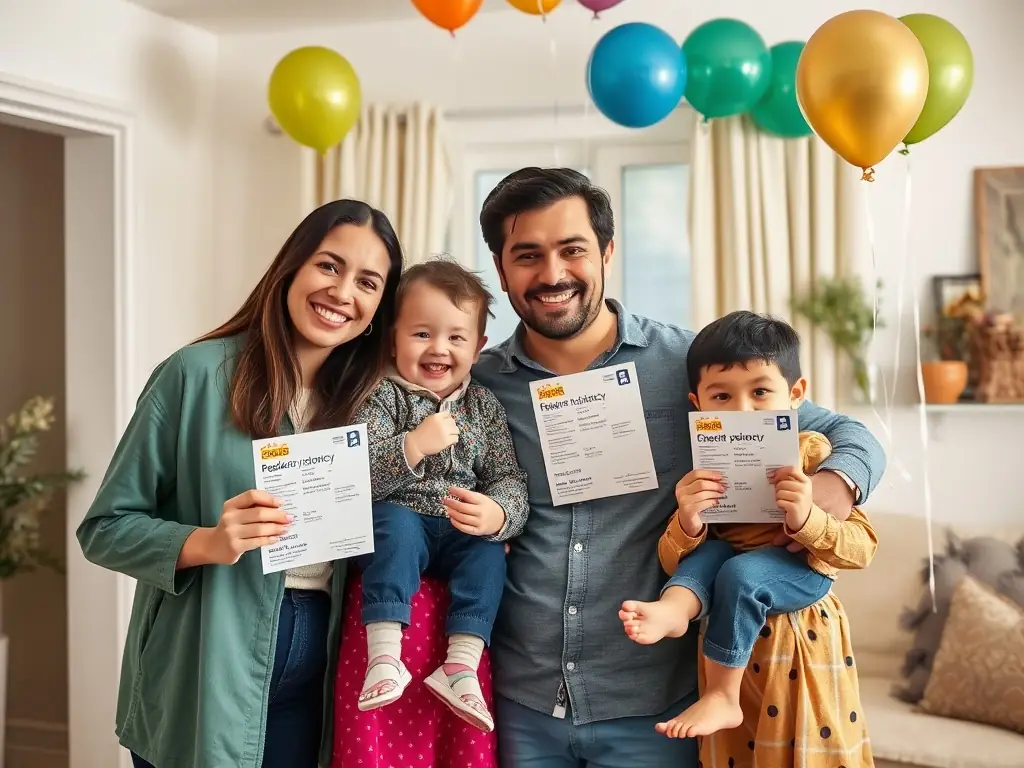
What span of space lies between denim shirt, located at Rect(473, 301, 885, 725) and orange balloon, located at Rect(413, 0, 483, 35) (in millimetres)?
1759

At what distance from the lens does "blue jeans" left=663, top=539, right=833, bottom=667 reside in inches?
64.1

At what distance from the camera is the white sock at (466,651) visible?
5.67 ft

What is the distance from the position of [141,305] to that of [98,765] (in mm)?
1850

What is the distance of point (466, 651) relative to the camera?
68.6 inches

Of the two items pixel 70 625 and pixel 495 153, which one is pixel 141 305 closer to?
pixel 70 625

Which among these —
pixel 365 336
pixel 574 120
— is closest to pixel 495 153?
pixel 574 120

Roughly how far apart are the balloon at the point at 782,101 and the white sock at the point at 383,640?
2654 millimetres

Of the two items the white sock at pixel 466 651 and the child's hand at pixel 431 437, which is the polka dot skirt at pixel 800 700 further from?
the child's hand at pixel 431 437

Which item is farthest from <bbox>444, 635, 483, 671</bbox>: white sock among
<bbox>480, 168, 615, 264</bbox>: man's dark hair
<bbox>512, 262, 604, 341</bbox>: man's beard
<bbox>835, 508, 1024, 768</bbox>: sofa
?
<bbox>835, 508, 1024, 768</bbox>: sofa

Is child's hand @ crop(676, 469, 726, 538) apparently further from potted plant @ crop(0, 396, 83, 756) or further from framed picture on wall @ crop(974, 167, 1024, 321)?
potted plant @ crop(0, 396, 83, 756)

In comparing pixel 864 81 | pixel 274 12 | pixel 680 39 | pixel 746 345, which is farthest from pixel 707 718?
pixel 274 12

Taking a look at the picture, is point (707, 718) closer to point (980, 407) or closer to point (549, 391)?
point (549, 391)

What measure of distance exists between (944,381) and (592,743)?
2542 millimetres

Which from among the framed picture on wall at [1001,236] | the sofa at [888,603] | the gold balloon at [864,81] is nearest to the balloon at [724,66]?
the framed picture on wall at [1001,236]
